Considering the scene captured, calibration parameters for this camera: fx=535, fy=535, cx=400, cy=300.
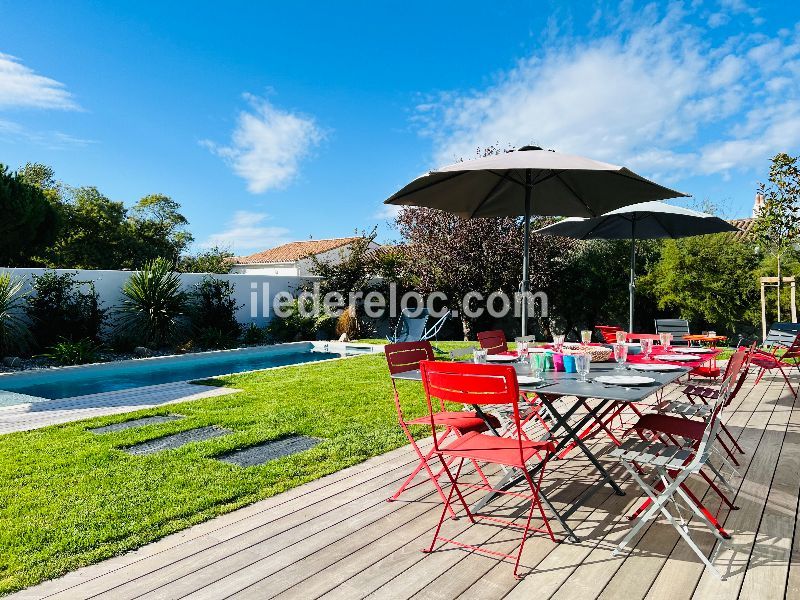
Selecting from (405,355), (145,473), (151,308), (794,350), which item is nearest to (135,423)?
(145,473)

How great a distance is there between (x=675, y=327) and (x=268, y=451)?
6.36 metres

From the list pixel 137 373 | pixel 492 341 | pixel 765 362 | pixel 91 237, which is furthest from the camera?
pixel 91 237

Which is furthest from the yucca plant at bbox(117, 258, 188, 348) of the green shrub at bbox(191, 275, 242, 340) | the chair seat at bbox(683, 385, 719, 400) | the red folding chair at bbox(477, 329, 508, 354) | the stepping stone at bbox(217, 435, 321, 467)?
the chair seat at bbox(683, 385, 719, 400)

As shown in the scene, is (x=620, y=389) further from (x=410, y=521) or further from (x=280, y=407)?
(x=280, y=407)

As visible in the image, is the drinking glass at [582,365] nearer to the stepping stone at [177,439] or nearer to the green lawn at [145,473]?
the green lawn at [145,473]

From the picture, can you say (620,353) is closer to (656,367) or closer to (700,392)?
(656,367)

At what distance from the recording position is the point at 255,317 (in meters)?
16.1

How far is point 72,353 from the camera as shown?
10.4 meters

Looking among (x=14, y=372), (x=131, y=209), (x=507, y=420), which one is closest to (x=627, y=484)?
(x=507, y=420)

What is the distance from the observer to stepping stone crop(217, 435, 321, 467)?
418 centimetres

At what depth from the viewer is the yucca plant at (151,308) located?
41.7 ft

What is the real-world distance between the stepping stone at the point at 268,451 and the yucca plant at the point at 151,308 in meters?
9.27

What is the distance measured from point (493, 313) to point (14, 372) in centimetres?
1154

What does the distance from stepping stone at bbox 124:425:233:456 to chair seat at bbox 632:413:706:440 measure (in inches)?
142
